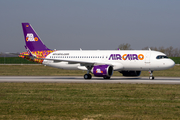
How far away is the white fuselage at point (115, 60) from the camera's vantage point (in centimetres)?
3744

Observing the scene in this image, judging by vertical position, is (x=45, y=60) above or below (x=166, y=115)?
above

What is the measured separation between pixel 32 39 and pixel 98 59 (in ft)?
37.0

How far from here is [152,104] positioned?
16688mm

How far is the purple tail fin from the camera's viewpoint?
44.3 meters

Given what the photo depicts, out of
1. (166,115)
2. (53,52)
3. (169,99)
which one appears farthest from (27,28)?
(166,115)

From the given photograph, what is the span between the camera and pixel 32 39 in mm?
44344

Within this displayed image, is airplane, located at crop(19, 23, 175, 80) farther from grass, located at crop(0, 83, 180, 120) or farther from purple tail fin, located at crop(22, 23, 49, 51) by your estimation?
grass, located at crop(0, 83, 180, 120)

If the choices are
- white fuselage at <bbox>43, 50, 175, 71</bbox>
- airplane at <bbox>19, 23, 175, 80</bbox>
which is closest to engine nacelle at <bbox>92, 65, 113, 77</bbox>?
airplane at <bbox>19, 23, 175, 80</bbox>

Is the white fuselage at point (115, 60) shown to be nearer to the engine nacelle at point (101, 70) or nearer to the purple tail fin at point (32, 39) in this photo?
the engine nacelle at point (101, 70)

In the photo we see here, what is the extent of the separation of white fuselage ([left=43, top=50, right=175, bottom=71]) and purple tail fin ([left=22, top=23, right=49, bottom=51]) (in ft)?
8.92

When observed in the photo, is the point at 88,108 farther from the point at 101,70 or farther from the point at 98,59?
the point at 98,59

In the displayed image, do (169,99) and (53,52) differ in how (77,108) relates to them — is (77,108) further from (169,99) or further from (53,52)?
(53,52)

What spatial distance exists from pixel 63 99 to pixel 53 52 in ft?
83.3

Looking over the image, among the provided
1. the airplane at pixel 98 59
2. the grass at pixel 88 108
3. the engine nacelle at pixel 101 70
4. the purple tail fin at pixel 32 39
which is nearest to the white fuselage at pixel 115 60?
the airplane at pixel 98 59
